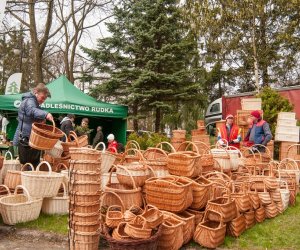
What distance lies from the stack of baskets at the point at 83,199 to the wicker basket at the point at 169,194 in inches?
28.3

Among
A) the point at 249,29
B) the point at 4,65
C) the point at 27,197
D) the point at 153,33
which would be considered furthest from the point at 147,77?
the point at 4,65

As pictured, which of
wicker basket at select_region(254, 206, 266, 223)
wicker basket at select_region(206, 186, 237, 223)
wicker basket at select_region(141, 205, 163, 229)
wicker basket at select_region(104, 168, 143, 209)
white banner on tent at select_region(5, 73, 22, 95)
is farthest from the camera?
white banner on tent at select_region(5, 73, 22, 95)

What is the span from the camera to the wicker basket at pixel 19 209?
505 centimetres

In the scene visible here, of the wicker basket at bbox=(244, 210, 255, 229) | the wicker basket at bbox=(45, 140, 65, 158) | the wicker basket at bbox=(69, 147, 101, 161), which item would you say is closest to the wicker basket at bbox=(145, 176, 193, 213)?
the wicker basket at bbox=(69, 147, 101, 161)

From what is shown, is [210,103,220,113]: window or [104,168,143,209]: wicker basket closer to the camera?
[104,168,143,209]: wicker basket

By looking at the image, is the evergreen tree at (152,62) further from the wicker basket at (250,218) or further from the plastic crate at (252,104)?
the wicker basket at (250,218)

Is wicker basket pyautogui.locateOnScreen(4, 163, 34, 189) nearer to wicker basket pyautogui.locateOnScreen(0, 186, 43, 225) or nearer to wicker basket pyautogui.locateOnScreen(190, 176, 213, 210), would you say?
wicker basket pyautogui.locateOnScreen(0, 186, 43, 225)

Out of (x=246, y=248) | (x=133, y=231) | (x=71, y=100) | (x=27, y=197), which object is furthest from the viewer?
(x=71, y=100)

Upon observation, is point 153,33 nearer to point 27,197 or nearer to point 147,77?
point 147,77

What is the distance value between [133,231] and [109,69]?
48.2ft

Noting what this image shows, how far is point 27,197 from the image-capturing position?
5332 mm

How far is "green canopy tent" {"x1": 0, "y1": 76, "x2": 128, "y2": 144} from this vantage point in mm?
12078

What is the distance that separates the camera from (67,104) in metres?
12.1

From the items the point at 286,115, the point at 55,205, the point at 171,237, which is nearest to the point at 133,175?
the point at 171,237
